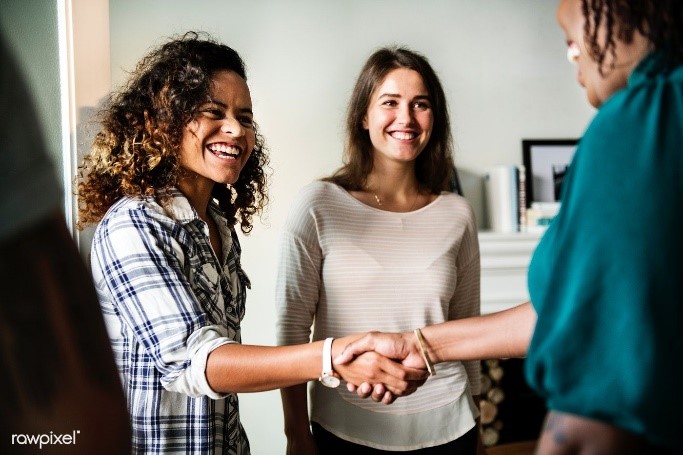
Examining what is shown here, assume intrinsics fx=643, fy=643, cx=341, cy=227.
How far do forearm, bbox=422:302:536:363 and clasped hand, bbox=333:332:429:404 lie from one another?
0.15ft

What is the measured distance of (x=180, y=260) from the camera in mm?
1210

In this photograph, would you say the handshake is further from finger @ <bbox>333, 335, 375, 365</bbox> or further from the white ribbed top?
the white ribbed top

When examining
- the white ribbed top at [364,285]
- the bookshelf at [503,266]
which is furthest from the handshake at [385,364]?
the bookshelf at [503,266]

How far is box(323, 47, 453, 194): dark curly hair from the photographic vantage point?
1860 mm

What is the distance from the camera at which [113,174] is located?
1317 mm

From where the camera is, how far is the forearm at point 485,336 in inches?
A: 49.4

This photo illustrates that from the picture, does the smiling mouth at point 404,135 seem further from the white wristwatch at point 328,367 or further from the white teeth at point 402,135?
the white wristwatch at point 328,367

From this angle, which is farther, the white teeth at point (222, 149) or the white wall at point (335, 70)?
the white wall at point (335, 70)

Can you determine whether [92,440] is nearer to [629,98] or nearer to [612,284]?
[612,284]

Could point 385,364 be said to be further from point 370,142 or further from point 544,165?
point 544,165

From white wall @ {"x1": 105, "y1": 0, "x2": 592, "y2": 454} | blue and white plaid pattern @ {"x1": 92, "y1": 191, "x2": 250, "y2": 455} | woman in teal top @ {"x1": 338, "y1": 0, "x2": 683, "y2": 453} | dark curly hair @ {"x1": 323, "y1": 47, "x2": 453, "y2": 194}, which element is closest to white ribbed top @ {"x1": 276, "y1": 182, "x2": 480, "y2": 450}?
dark curly hair @ {"x1": 323, "y1": 47, "x2": 453, "y2": 194}

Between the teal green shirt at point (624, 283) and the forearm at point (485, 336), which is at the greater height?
the teal green shirt at point (624, 283)

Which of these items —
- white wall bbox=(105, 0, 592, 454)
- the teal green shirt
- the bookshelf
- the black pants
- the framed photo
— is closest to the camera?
the teal green shirt

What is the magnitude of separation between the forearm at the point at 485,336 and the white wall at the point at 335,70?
1553mm
